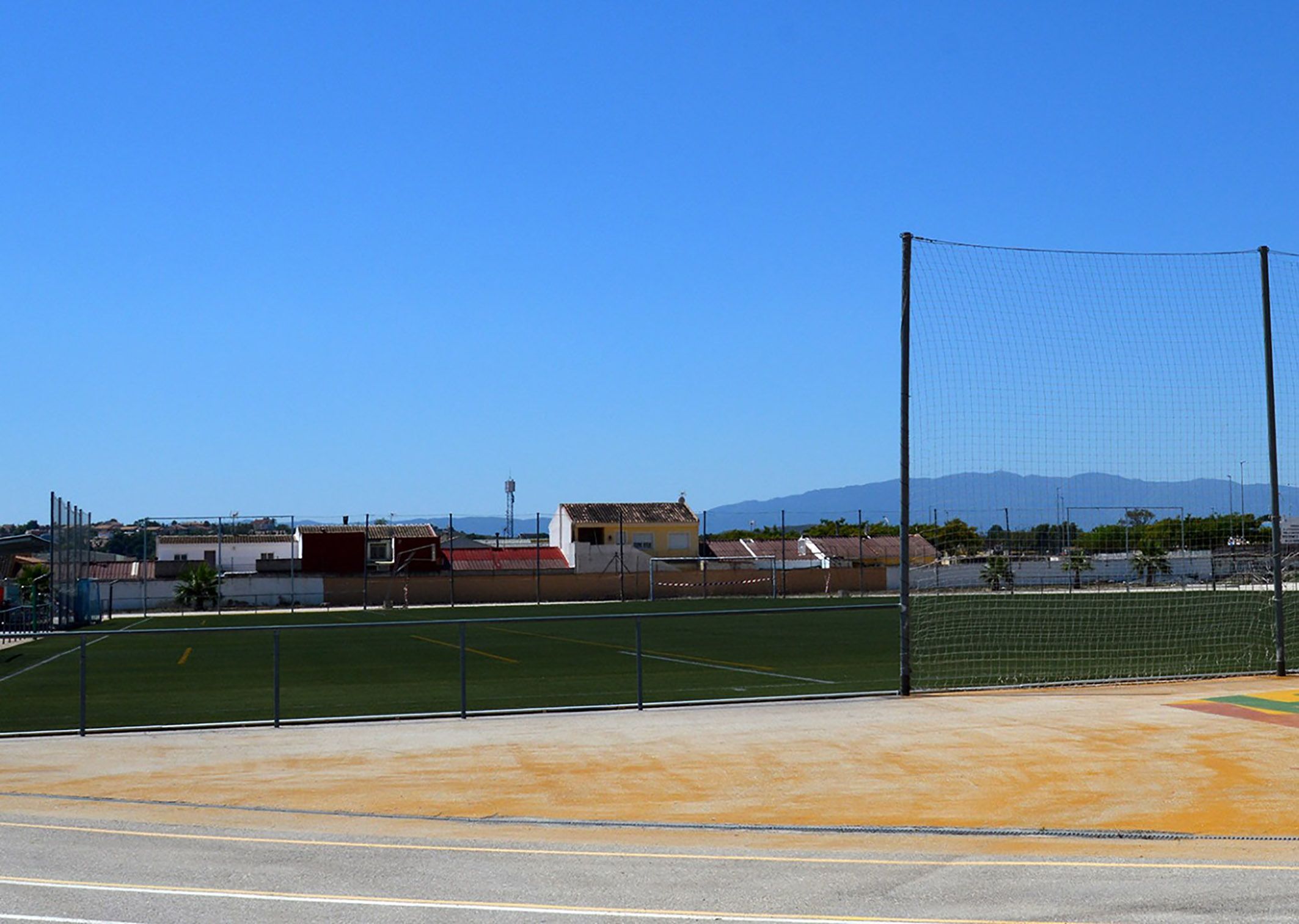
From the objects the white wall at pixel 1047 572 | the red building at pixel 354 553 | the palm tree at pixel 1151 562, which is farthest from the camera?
the red building at pixel 354 553

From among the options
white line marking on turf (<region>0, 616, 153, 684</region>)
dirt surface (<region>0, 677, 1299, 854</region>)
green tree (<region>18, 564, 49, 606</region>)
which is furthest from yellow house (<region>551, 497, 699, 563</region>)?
dirt surface (<region>0, 677, 1299, 854</region>)

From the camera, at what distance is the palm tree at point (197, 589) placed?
218ft

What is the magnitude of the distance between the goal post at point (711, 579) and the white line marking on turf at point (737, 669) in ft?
123

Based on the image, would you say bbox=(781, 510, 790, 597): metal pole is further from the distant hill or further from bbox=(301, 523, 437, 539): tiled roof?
the distant hill

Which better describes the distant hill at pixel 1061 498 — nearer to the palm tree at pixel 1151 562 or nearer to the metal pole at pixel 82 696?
the palm tree at pixel 1151 562

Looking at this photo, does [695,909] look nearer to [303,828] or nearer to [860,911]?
[860,911]

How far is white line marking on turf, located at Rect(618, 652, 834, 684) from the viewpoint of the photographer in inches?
934

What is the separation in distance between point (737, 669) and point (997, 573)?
5.26 metres

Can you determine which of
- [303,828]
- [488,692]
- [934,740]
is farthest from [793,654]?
[303,828]

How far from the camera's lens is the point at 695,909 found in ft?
25.0

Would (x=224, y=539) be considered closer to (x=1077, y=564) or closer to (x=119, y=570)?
(x=119, y=570)

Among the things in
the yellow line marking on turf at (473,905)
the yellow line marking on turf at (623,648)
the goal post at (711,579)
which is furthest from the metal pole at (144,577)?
the yellow line marking on turf at (473,905)

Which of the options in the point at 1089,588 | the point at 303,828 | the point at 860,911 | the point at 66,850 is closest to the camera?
the point at 860,911

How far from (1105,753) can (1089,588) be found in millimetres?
20408
